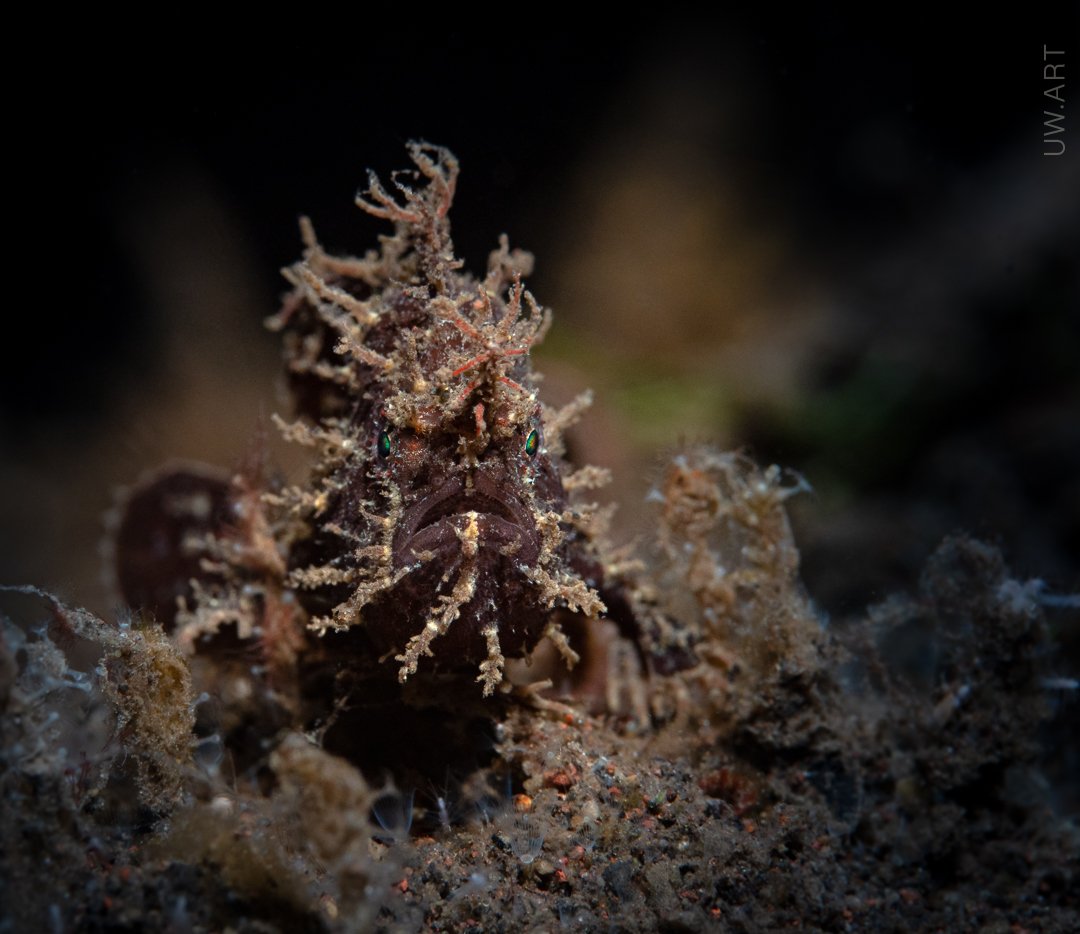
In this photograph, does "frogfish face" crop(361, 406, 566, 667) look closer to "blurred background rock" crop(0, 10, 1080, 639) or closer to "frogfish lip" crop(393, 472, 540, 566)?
"frogfish lip" crop(393, 472, 540, 566)

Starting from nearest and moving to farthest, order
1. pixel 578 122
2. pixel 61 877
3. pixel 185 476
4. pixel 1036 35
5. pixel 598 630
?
pixel 61 877 → pixel 598 630 → pixel 185 476 → pixel 578 122 → pixel 1036 35

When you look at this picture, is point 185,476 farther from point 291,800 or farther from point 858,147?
point 858,147

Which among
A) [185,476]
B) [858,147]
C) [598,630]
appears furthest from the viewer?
[858,147]

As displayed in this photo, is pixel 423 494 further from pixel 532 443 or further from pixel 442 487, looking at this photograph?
pixel 532 443

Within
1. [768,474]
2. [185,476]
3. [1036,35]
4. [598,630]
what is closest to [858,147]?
[1036,35]

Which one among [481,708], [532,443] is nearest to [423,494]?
[532,443]

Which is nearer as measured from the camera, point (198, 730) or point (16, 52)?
point (198, 730)
